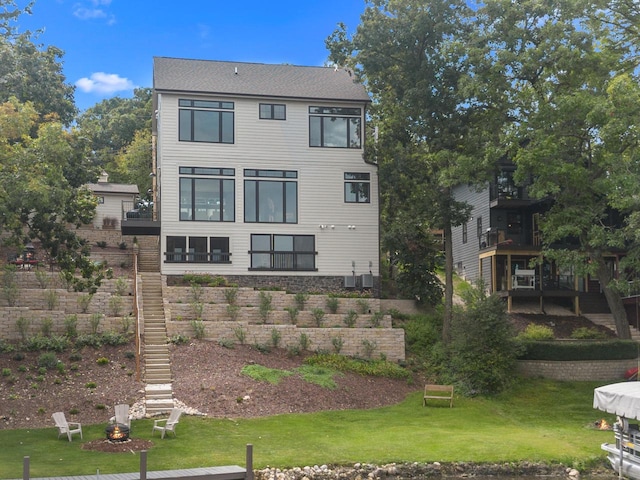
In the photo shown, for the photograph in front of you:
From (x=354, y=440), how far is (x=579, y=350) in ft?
42.0

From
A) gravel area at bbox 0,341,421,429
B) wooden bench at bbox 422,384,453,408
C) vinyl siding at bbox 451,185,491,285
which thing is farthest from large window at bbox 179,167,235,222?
vinyl siding at bbox 451,185,491,285

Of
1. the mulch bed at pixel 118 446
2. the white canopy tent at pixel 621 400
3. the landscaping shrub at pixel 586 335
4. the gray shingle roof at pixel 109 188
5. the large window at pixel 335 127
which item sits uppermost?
the large window at pixel 335 127

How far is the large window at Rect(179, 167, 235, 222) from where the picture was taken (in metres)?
32.8

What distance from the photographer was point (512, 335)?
2755 cm

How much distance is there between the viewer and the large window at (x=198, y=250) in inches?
1278

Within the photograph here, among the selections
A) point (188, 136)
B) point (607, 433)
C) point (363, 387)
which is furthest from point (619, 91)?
point (188, 136)

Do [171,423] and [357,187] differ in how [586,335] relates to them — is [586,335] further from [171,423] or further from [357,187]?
[171,423]

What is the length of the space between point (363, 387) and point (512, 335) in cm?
609

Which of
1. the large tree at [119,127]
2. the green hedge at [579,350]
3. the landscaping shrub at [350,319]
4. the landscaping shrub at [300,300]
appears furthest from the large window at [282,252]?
the large tree at [119,127]

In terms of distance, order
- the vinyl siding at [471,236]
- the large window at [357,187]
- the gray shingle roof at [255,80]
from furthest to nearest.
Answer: the vinyl siding at [471,236]
the large window at [357,187]
the gray shingle roof at [255,80]

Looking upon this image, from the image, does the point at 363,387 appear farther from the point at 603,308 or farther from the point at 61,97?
the point at 61,97

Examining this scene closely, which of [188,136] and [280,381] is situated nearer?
[280,381]

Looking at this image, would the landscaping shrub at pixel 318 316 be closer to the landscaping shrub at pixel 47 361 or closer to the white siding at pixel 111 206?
the landscaping shrub at pixel 47 361

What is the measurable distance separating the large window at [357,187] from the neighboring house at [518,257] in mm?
7283
